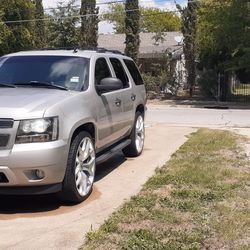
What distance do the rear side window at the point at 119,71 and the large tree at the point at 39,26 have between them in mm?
26180

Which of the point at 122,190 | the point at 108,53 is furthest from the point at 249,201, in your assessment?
the point at 108,53

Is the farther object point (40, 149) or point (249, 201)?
point (249, 201)

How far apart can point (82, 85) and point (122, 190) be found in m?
1.46

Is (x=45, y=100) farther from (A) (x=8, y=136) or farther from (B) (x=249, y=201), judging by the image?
(B) (x=249, y=201)

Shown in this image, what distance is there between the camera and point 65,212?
5.82m

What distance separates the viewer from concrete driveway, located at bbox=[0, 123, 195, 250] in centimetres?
491

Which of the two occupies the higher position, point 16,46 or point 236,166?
point 16,46

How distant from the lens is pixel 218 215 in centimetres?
560

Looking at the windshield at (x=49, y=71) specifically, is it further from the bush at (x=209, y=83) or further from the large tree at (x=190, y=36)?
the large tree at (x=190, y=36)

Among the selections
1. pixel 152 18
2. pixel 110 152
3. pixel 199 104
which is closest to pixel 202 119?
pixel 199 104

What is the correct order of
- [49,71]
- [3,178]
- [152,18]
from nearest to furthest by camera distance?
1. [3,178]
2. [49,71]
3. [152,18]

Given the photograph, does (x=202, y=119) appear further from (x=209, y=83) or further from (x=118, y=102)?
(x=118, y=102)

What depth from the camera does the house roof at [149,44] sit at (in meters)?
35.6

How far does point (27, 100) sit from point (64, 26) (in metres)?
35.6
